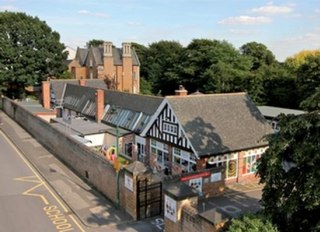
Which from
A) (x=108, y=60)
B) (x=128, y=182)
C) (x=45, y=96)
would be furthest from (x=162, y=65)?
(x=128, y=182)

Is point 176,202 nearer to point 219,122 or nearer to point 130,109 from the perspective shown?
point 219,122

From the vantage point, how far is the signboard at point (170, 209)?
1255 centimetres

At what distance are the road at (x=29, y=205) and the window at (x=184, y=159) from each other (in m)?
8.06

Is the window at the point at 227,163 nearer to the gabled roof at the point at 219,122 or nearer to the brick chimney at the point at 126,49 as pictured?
the gabled roof at the point at 219,122

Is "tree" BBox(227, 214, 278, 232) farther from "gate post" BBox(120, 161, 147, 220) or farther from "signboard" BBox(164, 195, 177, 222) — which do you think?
"gate post" BBox(120, 161, 147, 220)

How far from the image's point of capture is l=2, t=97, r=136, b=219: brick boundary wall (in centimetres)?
1654

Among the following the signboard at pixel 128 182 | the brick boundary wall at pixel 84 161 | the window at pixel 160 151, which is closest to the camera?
the signboard at pixel 128 182

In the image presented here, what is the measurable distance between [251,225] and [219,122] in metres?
13.4

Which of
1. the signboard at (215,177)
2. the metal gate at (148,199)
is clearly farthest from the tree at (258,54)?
the metal gate at (148,199)

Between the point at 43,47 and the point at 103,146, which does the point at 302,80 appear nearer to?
the point at 103,146

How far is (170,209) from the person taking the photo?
12867mm

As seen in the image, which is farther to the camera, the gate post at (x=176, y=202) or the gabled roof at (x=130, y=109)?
the gabled roof at (x=130, y=109)

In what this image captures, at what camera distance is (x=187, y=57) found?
61.2m

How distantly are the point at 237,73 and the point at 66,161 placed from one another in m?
33.4
